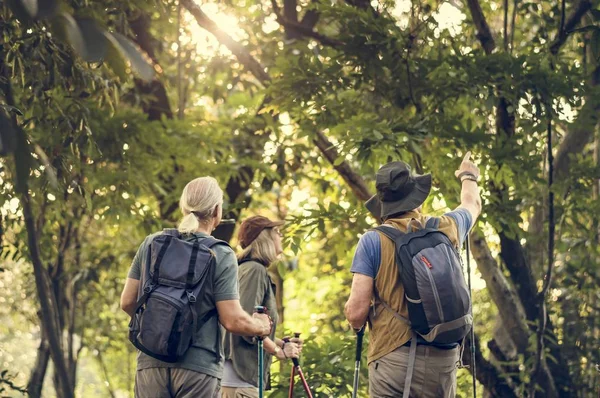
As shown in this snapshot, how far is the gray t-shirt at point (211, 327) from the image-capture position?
4129mm

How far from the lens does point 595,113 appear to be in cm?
884

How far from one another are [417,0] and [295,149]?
11.1 feet

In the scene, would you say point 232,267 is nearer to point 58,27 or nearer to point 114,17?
point 58,27

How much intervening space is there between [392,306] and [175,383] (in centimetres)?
100

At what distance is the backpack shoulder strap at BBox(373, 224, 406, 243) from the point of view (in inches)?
173

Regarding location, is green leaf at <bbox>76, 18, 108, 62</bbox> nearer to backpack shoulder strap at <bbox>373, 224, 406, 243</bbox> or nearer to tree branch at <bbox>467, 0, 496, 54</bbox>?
backpack shoulder strap at <bbox>373, 224, 406, 243</bbox>

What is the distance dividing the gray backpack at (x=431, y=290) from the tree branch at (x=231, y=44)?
611 centimetres

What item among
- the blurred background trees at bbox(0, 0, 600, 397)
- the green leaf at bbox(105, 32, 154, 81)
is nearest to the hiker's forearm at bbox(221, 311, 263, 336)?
the green leaf at bbox(105, 32, 154, 81)

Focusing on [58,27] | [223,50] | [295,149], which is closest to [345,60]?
[295,149]

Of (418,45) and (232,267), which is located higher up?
(418,45)

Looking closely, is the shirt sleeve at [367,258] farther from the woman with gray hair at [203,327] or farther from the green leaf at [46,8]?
the green leaf at [46,8]

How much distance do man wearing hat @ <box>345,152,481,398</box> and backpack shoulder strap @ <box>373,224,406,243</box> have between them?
0.02 m

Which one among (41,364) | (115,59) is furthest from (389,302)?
(41,364)

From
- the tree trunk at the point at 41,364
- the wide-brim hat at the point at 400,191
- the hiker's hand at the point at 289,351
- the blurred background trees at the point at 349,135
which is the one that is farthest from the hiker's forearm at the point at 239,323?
the tree trunk at the point at 41,364
